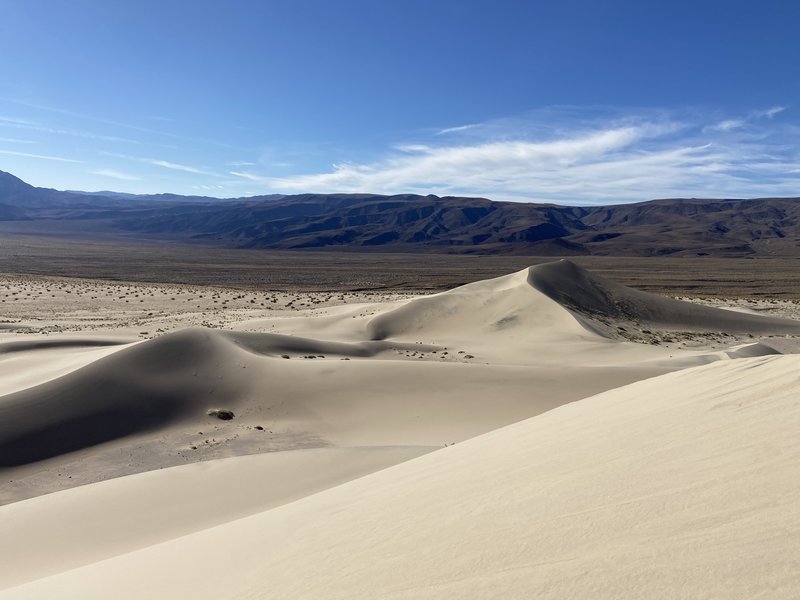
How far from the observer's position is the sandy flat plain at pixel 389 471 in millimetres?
2705

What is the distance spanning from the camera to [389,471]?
19.9ft

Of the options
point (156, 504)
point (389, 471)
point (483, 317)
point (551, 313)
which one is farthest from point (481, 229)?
point (389, 471)

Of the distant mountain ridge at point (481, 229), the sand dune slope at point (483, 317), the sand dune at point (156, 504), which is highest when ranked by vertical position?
the distant mountain ridge at point (481, 229)

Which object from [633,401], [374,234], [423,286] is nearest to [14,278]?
[423,286]

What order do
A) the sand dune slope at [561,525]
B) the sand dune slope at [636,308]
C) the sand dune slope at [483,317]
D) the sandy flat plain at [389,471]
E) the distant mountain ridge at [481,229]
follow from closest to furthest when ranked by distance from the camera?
the sand dune slope at [561,525] → the sandy flat plain at [389,471] → the sand dune slope at [483,317] → the sand dune slope at [636,308] → the distant mountain ridge at [481,229]

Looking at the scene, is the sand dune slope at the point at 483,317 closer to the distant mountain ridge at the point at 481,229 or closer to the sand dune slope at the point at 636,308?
the sand dune slope at the point at 636,308

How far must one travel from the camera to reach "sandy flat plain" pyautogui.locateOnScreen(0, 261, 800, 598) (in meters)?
2.71

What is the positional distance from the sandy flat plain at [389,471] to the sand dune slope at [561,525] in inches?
0.7

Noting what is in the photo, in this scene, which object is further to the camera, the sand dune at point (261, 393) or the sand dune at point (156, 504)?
the sand dune at point (261, 393)

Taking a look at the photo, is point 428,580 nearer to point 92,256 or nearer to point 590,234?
point 92,256

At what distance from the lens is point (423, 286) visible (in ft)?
163

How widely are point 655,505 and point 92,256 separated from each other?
291 ft

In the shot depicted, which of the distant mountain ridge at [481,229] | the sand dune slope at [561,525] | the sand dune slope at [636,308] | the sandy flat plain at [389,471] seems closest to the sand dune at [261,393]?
the sandy flat plain at [389,471]

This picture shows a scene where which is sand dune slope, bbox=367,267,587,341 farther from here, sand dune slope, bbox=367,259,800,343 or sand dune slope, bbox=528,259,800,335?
sand dune slope, bbox=528,259,800,335
